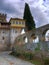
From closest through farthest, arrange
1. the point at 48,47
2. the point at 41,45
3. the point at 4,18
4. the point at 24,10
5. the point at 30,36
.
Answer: the point at 48,47
the point at 41,45
the point at 30,36
the point at 24,10
the point at 4,18

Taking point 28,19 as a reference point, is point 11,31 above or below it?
below

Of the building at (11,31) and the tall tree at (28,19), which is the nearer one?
the building at (11,31)

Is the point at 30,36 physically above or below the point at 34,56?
above

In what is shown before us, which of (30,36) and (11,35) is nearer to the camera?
(30,36)

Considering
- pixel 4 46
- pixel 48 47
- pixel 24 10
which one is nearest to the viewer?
pixel 48 47

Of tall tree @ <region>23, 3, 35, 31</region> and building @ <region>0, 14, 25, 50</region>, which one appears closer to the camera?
building @ <region>0, 14, 25, 50</region>

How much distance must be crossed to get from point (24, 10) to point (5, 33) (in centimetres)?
1093

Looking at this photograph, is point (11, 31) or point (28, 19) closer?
point (11, 31)

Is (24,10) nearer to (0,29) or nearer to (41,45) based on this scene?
(0,29)

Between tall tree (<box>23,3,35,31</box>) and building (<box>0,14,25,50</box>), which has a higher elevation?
tall tree (<box>23,3,35,31</box>)

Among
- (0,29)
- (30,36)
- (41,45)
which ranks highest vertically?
(0,29)

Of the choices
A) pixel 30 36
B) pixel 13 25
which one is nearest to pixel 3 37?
pixel 13 25

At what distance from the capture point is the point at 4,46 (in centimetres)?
5166

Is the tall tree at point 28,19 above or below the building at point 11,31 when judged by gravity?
above
